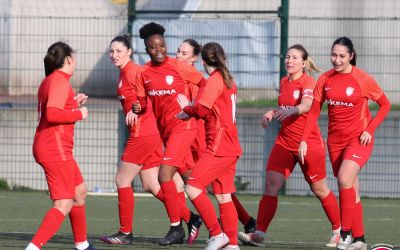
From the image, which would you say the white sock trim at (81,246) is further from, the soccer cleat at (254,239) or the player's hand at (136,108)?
the soccer cleat at (254,239)

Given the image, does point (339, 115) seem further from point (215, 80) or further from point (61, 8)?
point (61, 8)

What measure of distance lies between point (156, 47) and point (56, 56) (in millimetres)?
1580

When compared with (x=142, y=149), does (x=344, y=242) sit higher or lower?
lower

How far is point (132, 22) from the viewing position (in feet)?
61.7

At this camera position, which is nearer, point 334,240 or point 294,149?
point 334,240

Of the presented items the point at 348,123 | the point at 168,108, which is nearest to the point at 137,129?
the point at 168,108

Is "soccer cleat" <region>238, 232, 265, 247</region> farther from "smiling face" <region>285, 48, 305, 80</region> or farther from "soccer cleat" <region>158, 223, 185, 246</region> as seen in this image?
"smiling face" <region>285, 48, 305, 80</region>

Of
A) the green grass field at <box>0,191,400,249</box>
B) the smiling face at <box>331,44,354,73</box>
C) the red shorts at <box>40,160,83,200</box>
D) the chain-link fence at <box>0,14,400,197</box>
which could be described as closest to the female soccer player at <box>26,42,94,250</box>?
the red shorts at <box>40,160,83,200</box>

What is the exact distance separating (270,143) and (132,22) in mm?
2932

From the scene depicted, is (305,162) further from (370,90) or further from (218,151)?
(218,151)

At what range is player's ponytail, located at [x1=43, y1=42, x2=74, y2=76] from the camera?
10.1m

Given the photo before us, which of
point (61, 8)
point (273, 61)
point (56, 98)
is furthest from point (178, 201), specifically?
point (61, 8)

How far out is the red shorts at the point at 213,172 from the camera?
10.6 m

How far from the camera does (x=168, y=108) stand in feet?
38.3
